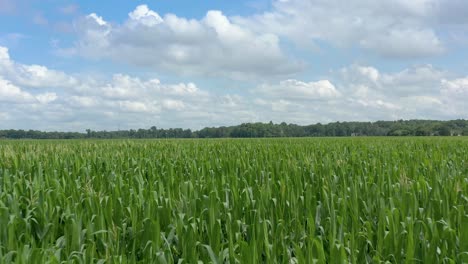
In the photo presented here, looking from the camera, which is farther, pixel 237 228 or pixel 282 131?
pixel 282 131

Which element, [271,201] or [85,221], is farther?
[271,201]

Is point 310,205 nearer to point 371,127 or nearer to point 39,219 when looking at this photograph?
point 39,219

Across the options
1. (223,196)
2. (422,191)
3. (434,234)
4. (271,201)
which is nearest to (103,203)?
(223,196)

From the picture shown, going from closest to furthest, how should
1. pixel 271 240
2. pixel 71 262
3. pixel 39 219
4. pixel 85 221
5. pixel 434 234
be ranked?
pixel 71 262
pixel 434 234
pixel 271 240
pixel 85 221
pixel 39 219

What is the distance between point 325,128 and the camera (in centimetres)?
13575

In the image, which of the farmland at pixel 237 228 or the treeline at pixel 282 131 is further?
the treeline at pixel 282 131

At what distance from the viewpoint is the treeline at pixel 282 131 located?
367 ft

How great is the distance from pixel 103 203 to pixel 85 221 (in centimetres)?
87

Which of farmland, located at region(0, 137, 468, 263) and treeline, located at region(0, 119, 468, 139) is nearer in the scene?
farmland, located at region(0, 137, 468, 263)

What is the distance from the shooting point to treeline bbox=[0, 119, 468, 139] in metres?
112

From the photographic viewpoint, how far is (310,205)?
4.16m

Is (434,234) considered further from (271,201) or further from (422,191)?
(422,191)

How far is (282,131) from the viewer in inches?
4884

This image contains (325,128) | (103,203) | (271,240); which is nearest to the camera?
(271,240)
